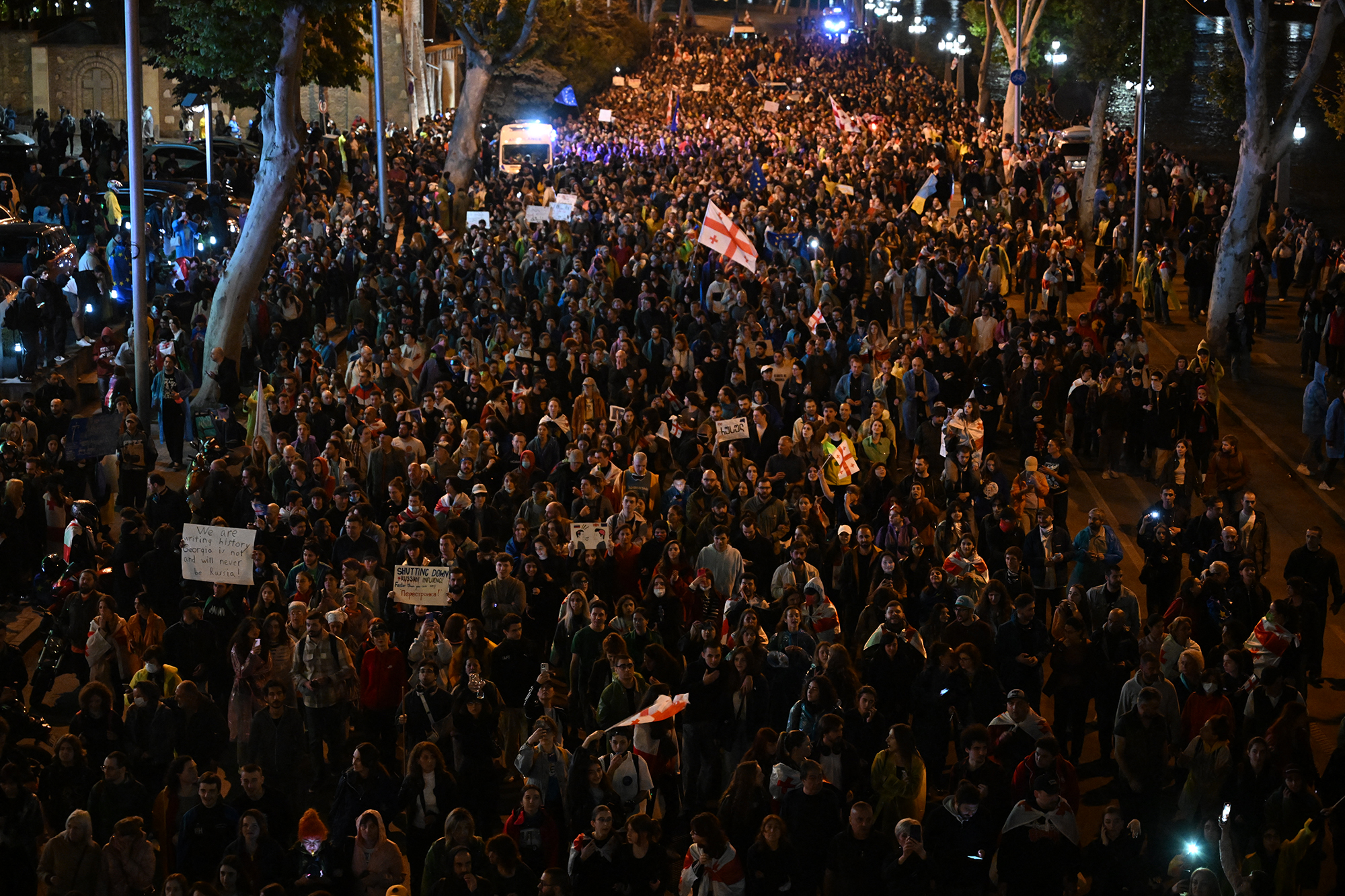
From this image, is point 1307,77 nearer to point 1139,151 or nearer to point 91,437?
point 1139,151

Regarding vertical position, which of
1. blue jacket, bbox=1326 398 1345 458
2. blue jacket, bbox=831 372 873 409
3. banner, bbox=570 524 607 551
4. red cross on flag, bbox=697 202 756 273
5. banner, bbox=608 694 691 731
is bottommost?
banner, bbox=608 694 691 731

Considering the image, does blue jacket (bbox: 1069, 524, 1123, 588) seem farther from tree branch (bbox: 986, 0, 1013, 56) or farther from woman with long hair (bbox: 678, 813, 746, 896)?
tree branch (bbox: 986, 0, 1013, 56)

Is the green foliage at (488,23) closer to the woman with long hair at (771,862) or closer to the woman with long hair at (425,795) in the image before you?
the woman with long hair at (425,795)

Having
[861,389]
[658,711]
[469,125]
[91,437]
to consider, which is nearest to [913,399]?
[861,389]

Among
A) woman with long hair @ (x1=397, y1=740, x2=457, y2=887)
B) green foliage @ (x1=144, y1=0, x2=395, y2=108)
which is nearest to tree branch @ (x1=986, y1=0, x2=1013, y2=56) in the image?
green foliage @ (x1=144, y1=0, x2=395, y2=108)

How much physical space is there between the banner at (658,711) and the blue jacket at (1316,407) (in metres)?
11.1

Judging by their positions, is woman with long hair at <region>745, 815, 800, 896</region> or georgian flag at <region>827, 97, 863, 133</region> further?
georgian flag at <region>827, 97, 863, 133</region>

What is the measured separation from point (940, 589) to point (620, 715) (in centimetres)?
288

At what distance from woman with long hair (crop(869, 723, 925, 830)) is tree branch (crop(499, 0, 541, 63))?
33.3 metres

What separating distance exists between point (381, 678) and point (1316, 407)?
1187 cm

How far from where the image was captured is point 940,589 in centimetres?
1189

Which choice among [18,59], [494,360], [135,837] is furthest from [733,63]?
[135,837]

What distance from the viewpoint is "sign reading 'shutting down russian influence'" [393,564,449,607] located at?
11852 mm

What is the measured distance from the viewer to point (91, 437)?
1573 cm
